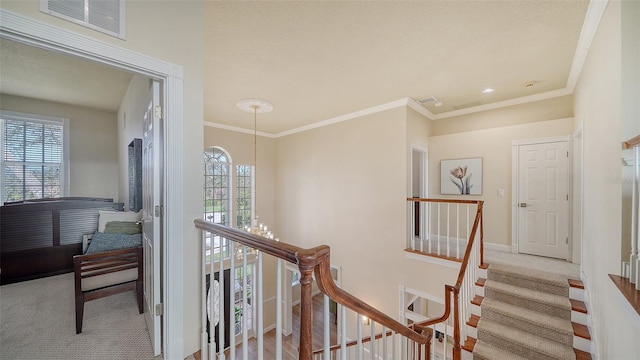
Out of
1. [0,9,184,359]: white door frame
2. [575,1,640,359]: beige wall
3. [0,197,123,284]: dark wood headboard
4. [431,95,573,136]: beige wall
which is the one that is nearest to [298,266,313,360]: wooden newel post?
[0,9,184,359]: white door frame

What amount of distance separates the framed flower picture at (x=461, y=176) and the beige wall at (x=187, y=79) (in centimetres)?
454

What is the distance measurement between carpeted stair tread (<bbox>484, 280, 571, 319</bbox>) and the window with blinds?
6994 mm

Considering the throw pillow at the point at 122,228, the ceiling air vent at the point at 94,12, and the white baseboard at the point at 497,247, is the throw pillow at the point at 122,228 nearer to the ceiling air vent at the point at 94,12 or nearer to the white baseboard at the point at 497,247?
the ceiling air vent at the point at 94,12

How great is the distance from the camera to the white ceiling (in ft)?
6.57

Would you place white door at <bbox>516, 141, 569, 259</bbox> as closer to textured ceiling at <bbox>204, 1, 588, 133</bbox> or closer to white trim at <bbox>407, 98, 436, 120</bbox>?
textured ceiling at <bbox>204, 1, 588, 133</bbox>

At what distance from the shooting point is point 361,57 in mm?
2678

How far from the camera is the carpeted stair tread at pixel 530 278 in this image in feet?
9.34

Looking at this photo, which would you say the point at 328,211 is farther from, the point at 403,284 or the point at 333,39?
the point at 333,39

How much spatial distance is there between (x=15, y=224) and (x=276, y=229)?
15.1 feet

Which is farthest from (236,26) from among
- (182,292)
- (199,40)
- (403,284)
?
(403,284)

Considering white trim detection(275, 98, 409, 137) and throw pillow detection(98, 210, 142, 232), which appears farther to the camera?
white trim detection(275, 98, 409, 137)

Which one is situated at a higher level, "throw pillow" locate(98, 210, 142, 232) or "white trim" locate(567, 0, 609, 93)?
"white trim" locate(567, 0, 609, 93)

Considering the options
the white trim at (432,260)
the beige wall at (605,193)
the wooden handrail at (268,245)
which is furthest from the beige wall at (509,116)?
the wooden handrail at (268,245)

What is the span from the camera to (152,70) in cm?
154
